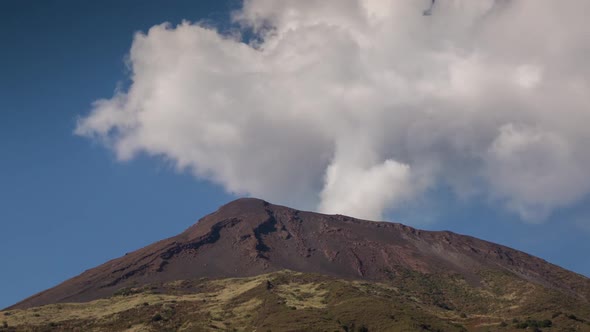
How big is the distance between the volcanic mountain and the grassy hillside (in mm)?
277

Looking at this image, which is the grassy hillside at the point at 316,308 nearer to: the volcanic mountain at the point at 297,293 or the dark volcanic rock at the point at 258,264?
the volcanic mountain at the point at 297,293

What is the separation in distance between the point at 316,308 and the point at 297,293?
16.5 m

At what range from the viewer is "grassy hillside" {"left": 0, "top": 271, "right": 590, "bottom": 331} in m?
120

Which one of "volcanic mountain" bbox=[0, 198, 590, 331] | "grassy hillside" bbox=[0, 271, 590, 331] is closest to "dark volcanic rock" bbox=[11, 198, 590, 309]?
"volcanic mountain" bbox=[0, 198, 590, 331]

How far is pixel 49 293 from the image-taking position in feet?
557

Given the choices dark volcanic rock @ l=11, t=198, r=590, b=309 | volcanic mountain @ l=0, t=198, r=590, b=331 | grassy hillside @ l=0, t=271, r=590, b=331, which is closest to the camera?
grassy hillside @ l=0, t=271, r=590, b=331

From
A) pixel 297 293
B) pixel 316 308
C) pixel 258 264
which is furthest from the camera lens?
pixel 258 264

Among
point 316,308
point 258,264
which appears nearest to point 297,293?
point 316,308

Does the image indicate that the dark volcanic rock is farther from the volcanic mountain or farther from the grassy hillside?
the grassy hillside

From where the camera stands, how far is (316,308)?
129 metres

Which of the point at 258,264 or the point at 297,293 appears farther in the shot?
the point at 258,264

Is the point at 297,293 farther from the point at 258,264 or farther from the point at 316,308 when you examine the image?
the point at 258,264

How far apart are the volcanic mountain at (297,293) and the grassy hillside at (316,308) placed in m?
0.28

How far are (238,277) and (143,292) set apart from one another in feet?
96.8
